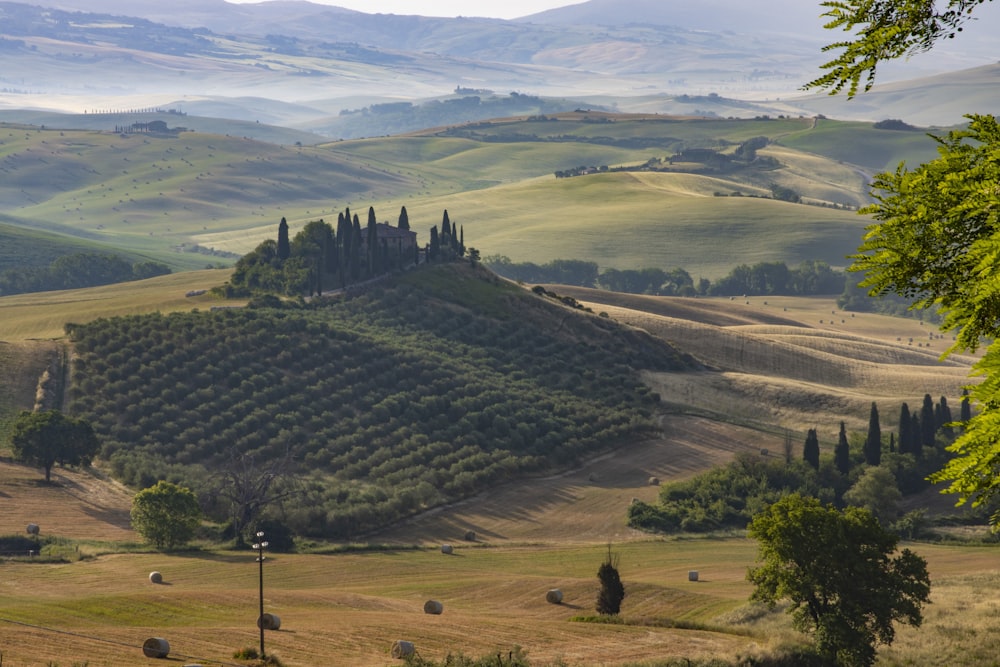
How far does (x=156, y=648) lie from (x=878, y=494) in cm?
6699

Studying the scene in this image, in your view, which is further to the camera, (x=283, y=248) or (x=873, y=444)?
(x=283, y=248)

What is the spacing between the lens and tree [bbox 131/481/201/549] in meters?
81.2

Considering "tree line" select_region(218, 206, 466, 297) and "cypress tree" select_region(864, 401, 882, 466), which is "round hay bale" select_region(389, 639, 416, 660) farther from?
"tree line" select_region(218, 206, 466, 297)

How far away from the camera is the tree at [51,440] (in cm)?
9581

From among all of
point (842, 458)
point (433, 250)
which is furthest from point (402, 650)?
Result: point (433, 250)

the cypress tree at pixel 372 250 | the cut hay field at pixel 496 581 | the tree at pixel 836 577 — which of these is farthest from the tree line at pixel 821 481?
the cypress tree at pixel 372 250

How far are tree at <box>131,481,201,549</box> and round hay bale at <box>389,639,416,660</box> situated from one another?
3386cm

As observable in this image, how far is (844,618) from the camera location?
56.6 m

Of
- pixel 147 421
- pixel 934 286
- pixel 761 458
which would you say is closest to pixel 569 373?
pixel 761 458

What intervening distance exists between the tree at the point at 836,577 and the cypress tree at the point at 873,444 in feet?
155

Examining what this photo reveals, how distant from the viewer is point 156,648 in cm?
4825

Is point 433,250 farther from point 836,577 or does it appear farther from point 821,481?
point 836,577

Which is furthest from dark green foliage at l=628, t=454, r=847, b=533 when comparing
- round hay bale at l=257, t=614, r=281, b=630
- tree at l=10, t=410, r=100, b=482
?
round hay bale at l=257, t=614, r=281, b=630

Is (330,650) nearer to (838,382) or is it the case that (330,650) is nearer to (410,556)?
(410,556)
